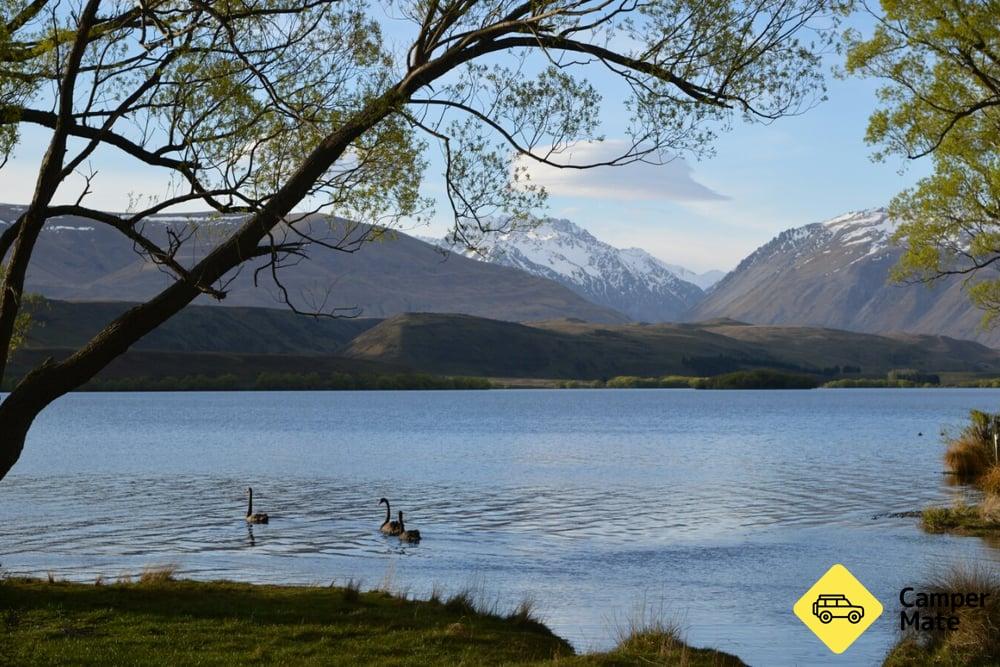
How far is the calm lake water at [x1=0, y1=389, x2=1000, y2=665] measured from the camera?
81.9 ft

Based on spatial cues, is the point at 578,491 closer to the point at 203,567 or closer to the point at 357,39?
the point at 203,567

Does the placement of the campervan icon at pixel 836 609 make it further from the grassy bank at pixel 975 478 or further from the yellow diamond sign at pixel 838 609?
the grassy bank at pixel 975 478

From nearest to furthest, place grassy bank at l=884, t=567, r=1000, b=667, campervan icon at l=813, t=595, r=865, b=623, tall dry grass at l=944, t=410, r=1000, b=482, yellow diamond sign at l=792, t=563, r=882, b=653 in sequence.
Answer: grassy bank at l=884, t=567, r=1000, b=667 < yellow diamond sign at l=792, t=563, r=882, b=653 < campervan icon at l=813, t=595, r=865, b=623 < tall dry grass at l=944, t=410, r=1000, b=482

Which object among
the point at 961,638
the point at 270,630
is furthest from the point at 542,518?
the point at 961,638

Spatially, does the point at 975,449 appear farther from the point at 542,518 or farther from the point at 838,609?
the point at 838,609

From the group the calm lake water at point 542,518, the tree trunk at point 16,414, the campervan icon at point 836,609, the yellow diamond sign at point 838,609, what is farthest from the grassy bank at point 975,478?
the tree trunk at point 16,414

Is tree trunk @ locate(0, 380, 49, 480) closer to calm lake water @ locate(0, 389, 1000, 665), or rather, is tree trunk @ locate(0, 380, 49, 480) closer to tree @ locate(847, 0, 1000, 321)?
calm lake water @ locate(0, 389, 1000, 665)

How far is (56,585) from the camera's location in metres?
19.5

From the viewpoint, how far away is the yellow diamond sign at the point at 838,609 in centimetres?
2011

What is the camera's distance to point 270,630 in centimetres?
1630

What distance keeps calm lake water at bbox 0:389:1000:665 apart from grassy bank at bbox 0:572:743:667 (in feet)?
7.07

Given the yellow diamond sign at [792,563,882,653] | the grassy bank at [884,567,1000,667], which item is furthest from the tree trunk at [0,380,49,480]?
the yellow diamond sign at [792,563,882,653]

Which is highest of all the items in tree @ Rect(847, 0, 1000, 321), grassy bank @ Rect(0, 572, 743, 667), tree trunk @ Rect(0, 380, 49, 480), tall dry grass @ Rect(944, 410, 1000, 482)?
tree @ Rect(847, 0, 1000, 321)

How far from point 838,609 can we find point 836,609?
8 centimetres
